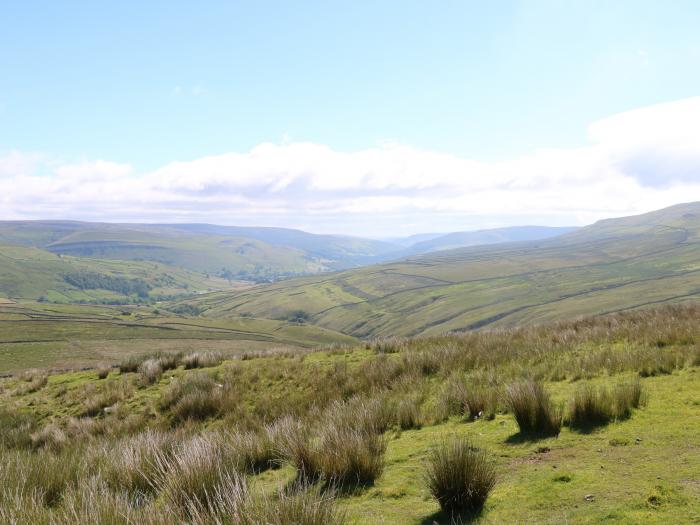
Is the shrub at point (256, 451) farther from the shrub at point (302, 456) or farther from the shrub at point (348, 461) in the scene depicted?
the shrub at point (348, 461)

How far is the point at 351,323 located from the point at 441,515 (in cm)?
17445

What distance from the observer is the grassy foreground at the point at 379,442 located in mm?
3664

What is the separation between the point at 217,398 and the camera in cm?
1149

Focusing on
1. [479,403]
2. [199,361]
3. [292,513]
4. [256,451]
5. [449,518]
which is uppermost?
[292,513]

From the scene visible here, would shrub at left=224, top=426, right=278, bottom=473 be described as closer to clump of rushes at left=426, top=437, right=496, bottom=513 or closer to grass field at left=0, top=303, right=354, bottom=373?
clump of rushes at left=426, top=437, right=496, bottom=513

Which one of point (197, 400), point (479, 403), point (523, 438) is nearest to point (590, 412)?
point (523, 438)

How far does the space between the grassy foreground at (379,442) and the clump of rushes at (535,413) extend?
0.38 ft

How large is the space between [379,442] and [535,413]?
90.9 inches

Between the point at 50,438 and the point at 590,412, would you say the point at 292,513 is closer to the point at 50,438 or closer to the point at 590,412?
the point at 590,412

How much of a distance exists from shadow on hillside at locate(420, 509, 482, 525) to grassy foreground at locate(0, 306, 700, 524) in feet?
0.07

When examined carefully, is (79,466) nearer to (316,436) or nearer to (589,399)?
(316,436)

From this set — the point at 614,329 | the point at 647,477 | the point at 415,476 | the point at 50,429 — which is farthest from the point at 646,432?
the point at 50,429

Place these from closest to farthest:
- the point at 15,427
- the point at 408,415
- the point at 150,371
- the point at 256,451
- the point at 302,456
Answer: the point at 302,456
the point at 256,451
the point at 408,415
the point at 15,427
the point at 150,371

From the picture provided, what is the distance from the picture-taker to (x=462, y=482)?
402 centimetres
